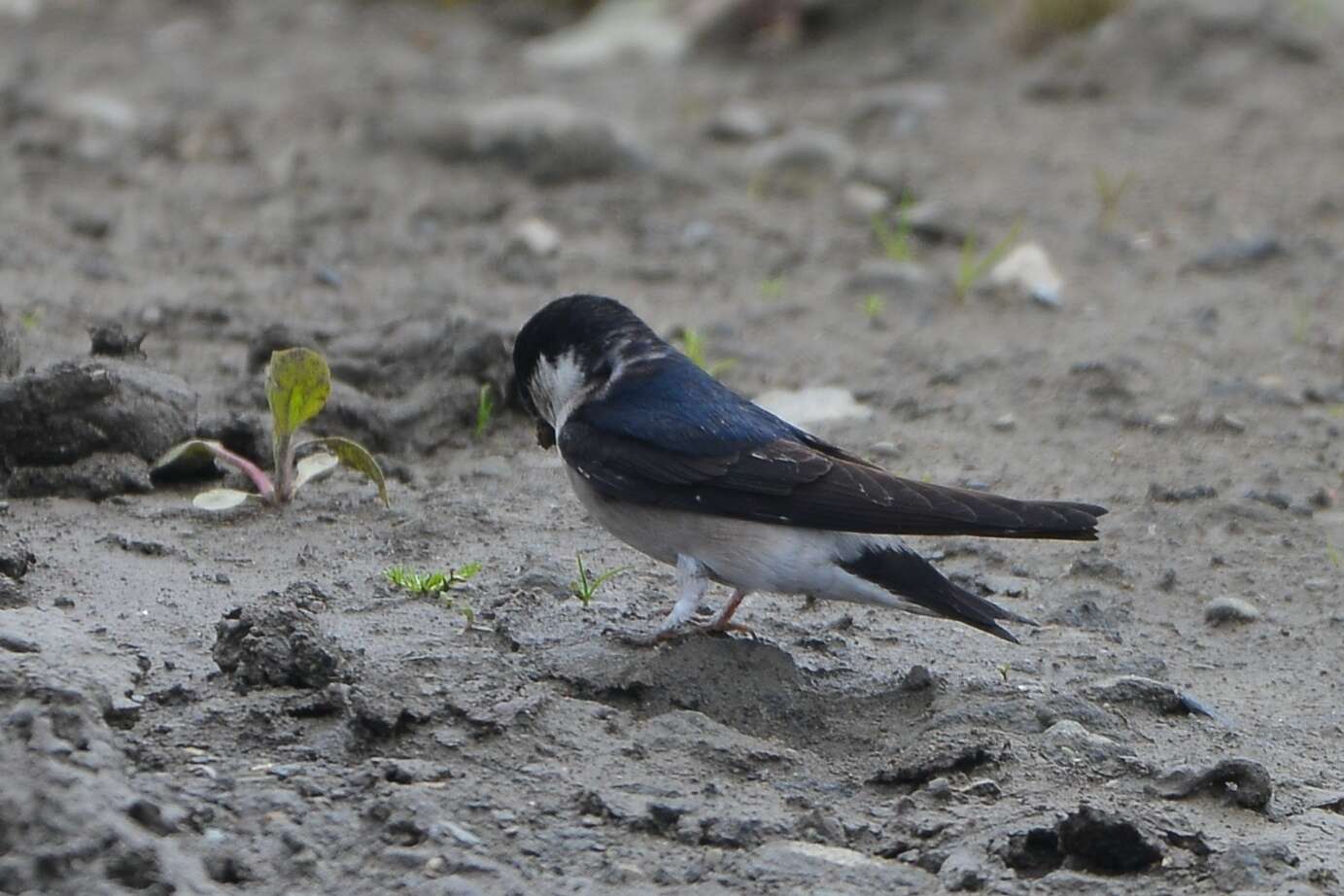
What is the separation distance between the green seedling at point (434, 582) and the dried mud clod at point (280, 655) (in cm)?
54

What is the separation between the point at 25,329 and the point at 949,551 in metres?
2.53

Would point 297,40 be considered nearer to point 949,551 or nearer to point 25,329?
point 25,329

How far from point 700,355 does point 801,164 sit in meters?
2.49

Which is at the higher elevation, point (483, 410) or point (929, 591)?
point (483, 410)

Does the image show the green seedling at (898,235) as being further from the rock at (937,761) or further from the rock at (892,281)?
the rock at (937,761)

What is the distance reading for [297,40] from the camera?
9766 mm

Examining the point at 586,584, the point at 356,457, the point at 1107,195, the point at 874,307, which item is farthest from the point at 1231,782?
the point at 1107,195

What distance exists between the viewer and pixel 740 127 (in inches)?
327

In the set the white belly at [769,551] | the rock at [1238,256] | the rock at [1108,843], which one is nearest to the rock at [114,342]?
the white belly at [769,551]

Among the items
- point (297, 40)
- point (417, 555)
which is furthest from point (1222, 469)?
point (297, 40)

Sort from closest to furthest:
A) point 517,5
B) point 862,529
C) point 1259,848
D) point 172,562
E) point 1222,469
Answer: point 1259,848 → point 862,529 → point 172,562 → point 1222,469 → point 517,5

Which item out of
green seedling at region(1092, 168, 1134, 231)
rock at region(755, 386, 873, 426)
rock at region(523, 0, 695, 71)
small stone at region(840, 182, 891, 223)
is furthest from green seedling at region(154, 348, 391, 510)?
rock at region(523, 0, 695, 71)

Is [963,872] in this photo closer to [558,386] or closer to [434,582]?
[434,582]

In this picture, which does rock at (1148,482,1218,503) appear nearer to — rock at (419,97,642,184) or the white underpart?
the white underpart
